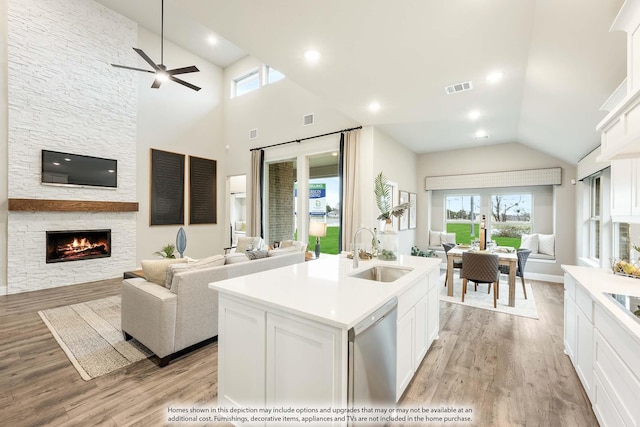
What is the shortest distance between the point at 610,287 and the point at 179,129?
7848 millimetres

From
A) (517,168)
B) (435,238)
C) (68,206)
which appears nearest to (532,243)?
(517,168)

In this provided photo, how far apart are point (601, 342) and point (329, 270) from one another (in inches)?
72.2

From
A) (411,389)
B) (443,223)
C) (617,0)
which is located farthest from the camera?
(443,223)

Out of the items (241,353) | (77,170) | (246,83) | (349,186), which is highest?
(246,83)

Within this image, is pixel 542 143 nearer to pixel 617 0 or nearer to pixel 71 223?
pixel 617 0

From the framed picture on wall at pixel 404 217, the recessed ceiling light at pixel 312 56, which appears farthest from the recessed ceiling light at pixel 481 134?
the recessed ceiling light at pixel 312 56

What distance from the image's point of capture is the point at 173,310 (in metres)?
2.37

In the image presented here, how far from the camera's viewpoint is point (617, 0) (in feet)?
5.41

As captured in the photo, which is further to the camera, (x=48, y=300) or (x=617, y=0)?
(x=48, y=300)

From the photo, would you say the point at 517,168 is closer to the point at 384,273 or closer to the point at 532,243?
the point at 532,243

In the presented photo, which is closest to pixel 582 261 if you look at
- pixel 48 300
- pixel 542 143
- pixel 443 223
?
pixel 542 143

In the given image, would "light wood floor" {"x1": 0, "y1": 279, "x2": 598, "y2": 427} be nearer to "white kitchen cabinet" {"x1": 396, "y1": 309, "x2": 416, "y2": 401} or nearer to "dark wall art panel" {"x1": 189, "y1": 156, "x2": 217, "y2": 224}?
"white kitchen cabinet" {"x1": 396, "y1": 309, "x2": 416, "y2": 401}

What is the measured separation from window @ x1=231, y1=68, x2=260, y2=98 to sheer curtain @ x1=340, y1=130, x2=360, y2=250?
3572 mm

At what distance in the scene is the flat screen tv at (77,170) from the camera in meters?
4.75
